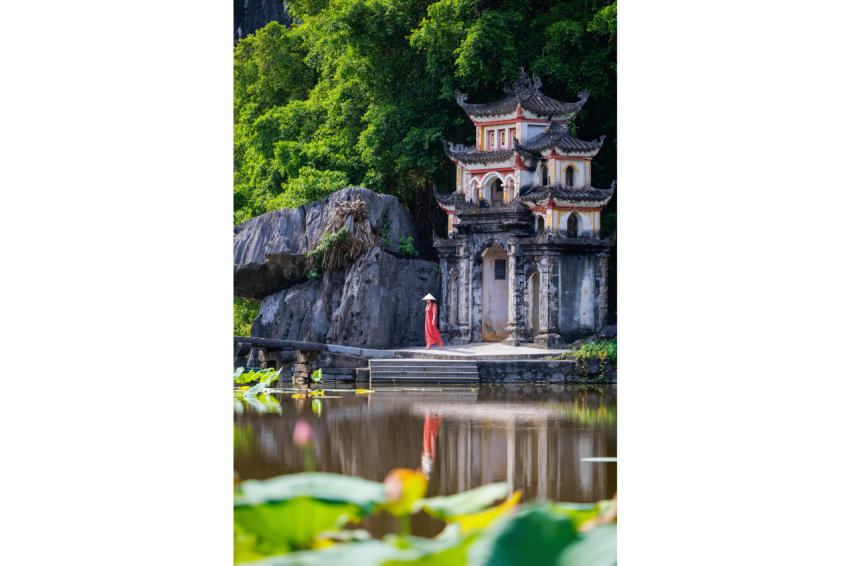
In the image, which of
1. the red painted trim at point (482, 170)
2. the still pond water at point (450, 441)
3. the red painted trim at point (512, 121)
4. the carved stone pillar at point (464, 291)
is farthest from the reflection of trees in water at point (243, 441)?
the red painted trim at point (482, 170)

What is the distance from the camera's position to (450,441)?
4.66 m

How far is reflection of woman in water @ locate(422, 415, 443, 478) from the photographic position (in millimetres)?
4203

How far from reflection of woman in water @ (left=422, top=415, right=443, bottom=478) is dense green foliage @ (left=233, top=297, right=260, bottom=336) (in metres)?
6.60

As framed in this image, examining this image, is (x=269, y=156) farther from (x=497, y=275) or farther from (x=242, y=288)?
(x=497, y=275)

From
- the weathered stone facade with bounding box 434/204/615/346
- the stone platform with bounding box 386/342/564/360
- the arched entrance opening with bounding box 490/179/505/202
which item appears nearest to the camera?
the stone platform with bounding box 386/342/564/360

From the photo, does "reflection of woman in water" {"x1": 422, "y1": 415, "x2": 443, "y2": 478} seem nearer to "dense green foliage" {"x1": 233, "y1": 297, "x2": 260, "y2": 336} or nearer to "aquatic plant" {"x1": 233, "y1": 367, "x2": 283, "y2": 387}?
"aquatic plant" {"x1": 233, "y1": 367, "x2": 283, "y2": 387}

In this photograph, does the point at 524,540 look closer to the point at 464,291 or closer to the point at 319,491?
the point at 319,491

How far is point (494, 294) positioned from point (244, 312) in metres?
4.80

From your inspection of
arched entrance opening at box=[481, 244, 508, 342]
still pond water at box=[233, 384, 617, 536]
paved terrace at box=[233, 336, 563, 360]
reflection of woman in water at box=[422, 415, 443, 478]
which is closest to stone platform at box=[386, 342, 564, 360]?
paved terrace at box=[233, 336, 563, 360]

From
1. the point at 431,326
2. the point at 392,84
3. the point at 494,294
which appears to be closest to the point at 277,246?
the point at 392,84

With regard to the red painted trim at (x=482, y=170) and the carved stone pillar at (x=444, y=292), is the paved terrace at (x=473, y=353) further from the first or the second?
the red painted trim at (x=482, y=170)

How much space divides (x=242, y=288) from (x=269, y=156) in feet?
6.44

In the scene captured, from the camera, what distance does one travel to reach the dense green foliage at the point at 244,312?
11.7 m

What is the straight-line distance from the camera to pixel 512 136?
8812 mm
